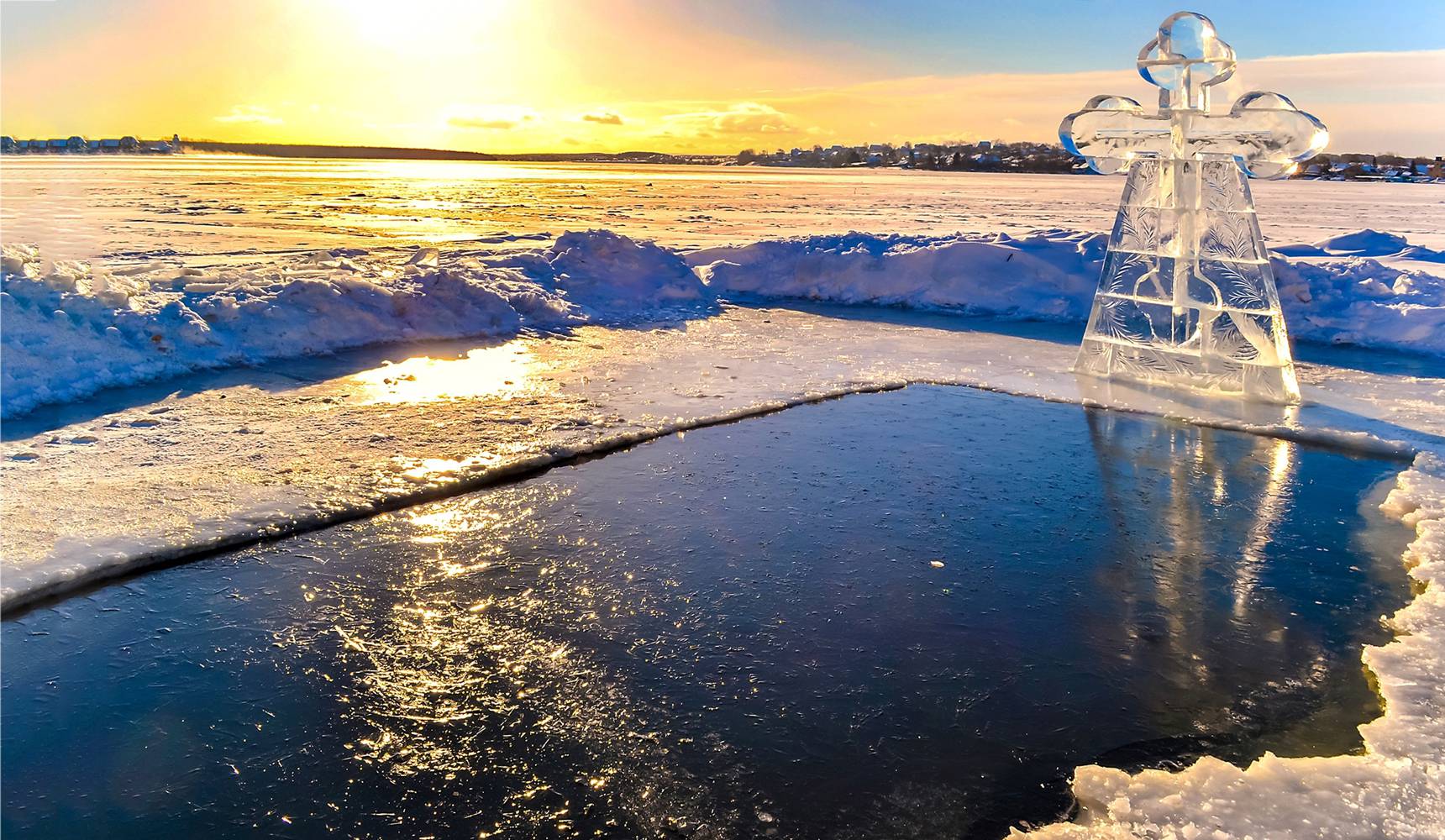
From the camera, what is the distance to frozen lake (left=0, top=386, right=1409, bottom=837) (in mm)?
2533

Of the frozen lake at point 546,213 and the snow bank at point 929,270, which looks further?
the frozen lake at point 546,213

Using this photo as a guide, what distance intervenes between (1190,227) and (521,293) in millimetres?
7182

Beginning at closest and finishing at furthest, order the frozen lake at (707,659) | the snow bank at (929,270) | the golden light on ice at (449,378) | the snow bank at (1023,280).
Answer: the frozen lake at (707,659) → the golden light on ice at (449,378) → the snow bank at (1023,280) → the snow bank at (929,270)

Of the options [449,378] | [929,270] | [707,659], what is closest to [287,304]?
[449,378]

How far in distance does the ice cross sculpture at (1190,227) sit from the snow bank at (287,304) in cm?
582

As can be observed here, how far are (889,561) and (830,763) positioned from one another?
1.55 meters

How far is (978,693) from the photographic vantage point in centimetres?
306

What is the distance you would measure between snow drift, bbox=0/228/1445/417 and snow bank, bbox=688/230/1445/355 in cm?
2

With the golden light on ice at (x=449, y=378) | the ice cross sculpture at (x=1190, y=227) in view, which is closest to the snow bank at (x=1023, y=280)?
the ice cross sculpture at (x=1190, y=227)

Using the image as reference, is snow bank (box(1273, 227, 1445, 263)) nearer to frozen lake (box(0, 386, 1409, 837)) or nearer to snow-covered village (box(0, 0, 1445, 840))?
snow-covered village (box(0, 0, 1445, 840))

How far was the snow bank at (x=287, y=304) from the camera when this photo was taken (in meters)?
6.74

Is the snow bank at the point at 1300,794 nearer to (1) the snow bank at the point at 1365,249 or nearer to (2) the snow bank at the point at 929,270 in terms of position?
(2) the snow bank at the point at 929,270

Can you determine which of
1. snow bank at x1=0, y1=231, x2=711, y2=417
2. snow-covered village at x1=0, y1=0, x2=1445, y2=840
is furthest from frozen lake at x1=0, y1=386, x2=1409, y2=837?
snow bank at x1=0, y1=231, x2=711, y2=417

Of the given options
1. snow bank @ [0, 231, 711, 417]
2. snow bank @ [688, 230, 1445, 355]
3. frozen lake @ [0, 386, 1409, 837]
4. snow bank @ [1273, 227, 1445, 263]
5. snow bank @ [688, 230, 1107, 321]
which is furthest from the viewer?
snow bank @ [1273, 227, 1445, 263]
